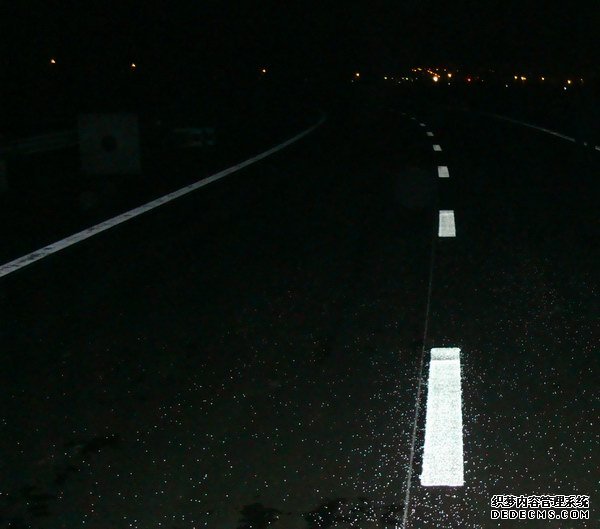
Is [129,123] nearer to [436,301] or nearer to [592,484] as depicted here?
[436,301]

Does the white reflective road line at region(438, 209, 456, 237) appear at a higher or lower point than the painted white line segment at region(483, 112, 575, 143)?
higher

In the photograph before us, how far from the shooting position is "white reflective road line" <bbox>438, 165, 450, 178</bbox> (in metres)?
18.6

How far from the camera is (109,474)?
4680 millimetres

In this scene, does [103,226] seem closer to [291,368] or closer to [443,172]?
[291,368]

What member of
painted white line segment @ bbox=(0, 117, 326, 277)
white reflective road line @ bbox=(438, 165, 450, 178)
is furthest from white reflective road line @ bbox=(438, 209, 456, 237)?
white reflective road line @ bbox=(438, 165, 450, 178)

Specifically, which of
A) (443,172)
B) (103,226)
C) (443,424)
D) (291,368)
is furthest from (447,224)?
(443,424)

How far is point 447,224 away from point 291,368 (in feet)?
21.0

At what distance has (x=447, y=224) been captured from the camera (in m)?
12.5

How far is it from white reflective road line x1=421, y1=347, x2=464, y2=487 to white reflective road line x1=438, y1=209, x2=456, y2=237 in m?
5.13

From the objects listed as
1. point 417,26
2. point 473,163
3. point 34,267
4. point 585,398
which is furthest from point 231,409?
point 417,26

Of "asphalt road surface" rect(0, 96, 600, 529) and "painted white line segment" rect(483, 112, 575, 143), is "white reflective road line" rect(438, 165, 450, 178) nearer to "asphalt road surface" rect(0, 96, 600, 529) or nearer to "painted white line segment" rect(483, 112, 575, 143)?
"asphalt road surface" rect(0, 96, 600, 529)

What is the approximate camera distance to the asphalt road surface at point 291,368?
443cm

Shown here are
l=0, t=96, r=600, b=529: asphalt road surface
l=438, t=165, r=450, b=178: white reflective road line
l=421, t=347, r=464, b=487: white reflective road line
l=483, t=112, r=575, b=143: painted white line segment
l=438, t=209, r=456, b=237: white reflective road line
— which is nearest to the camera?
l=0, t=96, r=600, b=529: asphalt road surface

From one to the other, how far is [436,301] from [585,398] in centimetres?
260
